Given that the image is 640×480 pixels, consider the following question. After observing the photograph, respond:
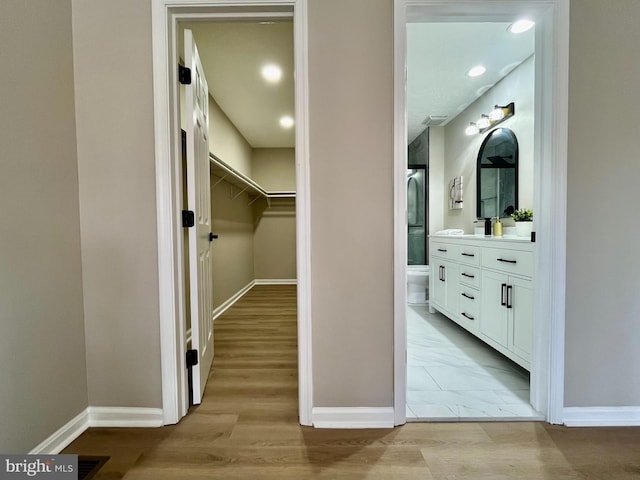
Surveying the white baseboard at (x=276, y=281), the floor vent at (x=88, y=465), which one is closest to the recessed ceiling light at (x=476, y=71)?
the floor vent at (x=88, y=465)

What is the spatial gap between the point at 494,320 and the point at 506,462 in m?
1.10

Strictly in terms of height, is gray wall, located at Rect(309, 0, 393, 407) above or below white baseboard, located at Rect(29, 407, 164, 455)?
above

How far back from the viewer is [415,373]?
1.96 m

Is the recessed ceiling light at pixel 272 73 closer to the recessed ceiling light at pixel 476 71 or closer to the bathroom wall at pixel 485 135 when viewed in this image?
the recessed ceiling light at pixel 476 71

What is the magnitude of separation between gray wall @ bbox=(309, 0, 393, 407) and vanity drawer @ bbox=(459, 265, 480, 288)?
131cm

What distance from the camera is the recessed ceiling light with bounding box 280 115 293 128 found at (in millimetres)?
3943

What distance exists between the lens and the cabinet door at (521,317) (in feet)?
5.75

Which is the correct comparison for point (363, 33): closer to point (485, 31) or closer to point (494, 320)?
point (485, 31)

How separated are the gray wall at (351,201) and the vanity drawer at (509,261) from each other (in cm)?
99

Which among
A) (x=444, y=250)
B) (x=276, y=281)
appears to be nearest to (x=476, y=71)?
(x=444, y=250)

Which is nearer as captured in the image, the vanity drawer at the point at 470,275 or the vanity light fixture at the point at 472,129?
the vanity drawer at the point at 470,275

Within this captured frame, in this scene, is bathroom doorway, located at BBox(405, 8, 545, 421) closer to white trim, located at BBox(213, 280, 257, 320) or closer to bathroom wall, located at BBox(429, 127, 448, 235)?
bathroom wall, located at BBox(429, 127, 448, 235)

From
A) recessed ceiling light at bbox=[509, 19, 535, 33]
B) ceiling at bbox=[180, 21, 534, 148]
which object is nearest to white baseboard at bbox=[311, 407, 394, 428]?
ceiling at bbox=[180, 21, 534, 148]

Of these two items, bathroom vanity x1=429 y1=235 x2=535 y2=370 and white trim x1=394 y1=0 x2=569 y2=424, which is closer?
white trim x1=394 y1=0 x2=569 y2=424
